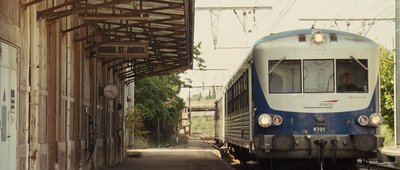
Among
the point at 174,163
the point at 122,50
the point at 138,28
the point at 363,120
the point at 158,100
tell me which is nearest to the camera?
the point at 363,120

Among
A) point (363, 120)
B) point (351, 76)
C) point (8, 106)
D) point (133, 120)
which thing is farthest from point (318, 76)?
point (133, 120)

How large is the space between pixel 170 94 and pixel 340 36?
37355mm

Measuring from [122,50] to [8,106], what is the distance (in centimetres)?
838

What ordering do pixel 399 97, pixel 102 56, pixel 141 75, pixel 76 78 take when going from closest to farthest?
pixel 76 78, pixel 102 56, pixel 399 97, pixel 141 75

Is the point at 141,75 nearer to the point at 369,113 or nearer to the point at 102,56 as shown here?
the point at 102,56

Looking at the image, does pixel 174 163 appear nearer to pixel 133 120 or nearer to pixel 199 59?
pixel 133 120

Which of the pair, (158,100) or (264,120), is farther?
(158,100)

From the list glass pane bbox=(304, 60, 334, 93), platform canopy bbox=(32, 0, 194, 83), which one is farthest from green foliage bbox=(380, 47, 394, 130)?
glass pane bbox=(304, 60, 334, 93)

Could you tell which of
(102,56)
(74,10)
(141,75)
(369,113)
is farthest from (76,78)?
(141,75)

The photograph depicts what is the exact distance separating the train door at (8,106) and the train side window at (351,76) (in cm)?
589

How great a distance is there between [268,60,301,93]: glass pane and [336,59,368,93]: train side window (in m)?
0.76

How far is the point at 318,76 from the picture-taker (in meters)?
12.9

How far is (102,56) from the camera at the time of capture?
17812 mm

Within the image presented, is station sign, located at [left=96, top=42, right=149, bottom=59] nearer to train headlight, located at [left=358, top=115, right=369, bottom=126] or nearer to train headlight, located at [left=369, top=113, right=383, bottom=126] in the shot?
train headlight, located at [left=358, top=115, right=369, bottom=126]
